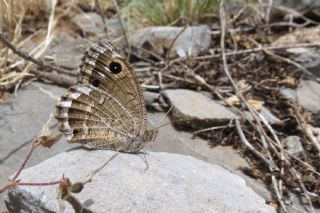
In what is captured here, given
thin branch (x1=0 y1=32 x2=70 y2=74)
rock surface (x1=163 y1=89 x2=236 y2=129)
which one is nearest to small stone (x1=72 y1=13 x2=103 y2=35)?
thin branch (x1=0 y1=32 x2=70 y2=74)

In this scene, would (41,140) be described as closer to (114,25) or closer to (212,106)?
A: (212,106)

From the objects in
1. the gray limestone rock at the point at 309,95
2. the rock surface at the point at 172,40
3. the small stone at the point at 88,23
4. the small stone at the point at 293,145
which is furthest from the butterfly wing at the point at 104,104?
the small stone at the point at 88,23

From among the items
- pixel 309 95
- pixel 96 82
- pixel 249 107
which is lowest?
pixel 309 95

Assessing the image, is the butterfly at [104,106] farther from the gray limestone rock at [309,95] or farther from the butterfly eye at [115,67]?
the gray limestone rock at [309,95]

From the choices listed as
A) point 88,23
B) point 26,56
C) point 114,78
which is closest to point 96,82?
point 114,78

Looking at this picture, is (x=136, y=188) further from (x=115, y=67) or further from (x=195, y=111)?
(x=195, y=111)

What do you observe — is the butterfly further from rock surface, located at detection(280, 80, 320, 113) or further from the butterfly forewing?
rock surface, located at detection(280, 80, 320, 113)
